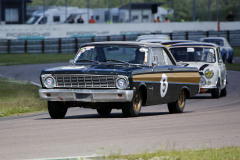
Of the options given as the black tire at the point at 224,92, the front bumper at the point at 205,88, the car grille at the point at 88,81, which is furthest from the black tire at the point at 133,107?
the black tire at the point at 224,92

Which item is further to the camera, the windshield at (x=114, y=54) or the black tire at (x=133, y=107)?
the windshield at (x=114, y=54)

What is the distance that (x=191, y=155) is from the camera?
24.0 feet

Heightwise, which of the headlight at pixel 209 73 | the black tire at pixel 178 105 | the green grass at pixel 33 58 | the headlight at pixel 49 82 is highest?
the headlight at pixel 49 82

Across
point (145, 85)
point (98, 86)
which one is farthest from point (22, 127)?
point (145, 85)

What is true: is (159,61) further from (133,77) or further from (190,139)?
(190,139)

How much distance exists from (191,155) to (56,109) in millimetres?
5204

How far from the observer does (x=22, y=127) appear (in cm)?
1062

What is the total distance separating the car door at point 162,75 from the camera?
12633mm

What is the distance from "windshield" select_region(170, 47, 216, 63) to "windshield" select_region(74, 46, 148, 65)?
6.33 meters

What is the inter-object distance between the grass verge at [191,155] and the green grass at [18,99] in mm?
6901

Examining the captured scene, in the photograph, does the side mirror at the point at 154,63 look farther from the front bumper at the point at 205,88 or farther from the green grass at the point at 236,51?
the green grass at the point at 236,51

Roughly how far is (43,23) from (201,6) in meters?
14.0

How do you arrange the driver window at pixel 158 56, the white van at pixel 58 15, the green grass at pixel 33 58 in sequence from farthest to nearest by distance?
the white van at pixel 58 15 → the green grass at pixel 33 58 → the driver window at pixel 158 56

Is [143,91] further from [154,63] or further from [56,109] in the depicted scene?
[56,109]
